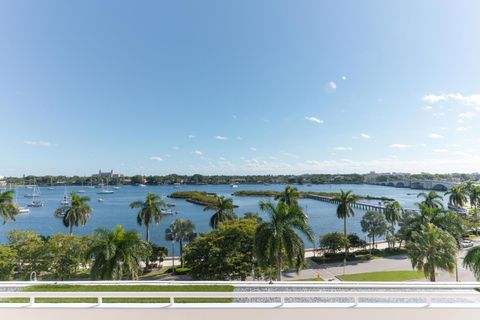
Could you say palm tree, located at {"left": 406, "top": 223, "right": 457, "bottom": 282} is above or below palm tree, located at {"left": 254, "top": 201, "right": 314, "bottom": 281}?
below

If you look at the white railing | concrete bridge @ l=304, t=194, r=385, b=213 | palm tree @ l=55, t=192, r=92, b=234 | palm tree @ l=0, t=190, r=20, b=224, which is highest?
the white railing

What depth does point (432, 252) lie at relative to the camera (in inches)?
604

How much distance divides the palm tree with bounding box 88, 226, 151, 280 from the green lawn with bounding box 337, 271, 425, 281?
686 inches

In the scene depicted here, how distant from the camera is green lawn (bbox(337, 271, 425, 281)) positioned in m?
22.8

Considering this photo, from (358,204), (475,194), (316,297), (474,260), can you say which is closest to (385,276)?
(474,260)

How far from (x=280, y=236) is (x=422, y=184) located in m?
164

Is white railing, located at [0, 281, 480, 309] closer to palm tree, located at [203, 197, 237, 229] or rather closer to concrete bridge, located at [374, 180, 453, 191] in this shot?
palm tree, located at [203, 197, 237, 229]

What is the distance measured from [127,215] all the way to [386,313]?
2967 inches

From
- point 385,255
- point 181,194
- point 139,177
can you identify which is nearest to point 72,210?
point 385,255

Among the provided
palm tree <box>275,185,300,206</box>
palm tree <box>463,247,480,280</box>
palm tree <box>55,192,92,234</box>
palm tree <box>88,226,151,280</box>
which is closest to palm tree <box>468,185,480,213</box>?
palm tree <box>275,185,300,206</box>

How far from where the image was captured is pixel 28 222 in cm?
6431

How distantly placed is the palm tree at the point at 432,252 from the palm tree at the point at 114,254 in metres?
15.3

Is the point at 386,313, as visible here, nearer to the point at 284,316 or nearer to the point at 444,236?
the point at 284,316

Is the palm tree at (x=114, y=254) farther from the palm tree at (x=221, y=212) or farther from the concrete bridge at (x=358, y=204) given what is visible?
the concrete bridge at (x=358, y=204)
